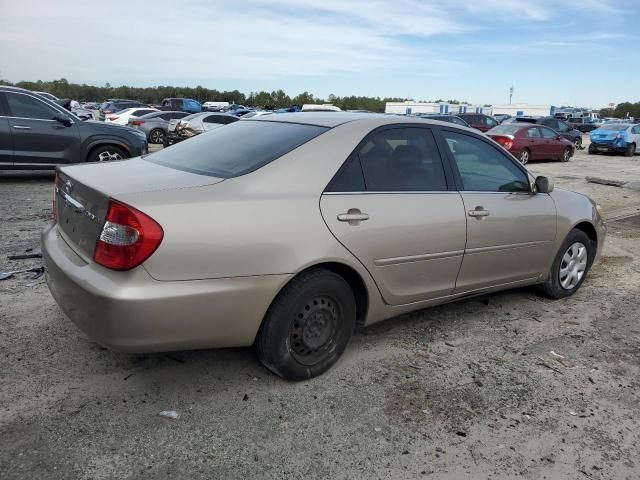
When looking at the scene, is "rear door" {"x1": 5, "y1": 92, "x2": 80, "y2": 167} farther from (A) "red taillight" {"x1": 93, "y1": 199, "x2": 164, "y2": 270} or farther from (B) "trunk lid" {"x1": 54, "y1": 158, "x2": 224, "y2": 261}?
(A) "red taillight" {"x1": 93, "y1": 199, "x2": 164, "y2": 270}

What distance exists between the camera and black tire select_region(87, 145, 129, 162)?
9977mm

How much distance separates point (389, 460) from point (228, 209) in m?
1.46

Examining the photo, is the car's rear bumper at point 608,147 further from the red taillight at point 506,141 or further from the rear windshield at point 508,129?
the red taillight at point 506,141

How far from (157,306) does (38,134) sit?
8279 mm

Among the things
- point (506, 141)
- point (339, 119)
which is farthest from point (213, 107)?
point (339, 119)

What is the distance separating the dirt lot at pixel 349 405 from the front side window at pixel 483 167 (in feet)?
3.56

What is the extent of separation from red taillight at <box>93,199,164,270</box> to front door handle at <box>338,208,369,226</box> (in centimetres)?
106

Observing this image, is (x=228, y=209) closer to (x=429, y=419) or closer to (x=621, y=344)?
(x=429, y=419)

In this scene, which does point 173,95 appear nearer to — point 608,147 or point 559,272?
point 608,147

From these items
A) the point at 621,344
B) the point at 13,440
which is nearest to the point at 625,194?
the point at 621,344

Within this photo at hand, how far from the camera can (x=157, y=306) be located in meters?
2.63

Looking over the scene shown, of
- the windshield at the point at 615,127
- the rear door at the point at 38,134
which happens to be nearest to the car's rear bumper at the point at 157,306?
the rear door at the point at 38,134

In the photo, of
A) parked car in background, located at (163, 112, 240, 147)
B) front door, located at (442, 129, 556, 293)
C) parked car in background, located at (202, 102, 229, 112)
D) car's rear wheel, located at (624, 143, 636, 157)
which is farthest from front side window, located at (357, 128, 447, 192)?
parked car in background, located at (202, 102, 229, 112)

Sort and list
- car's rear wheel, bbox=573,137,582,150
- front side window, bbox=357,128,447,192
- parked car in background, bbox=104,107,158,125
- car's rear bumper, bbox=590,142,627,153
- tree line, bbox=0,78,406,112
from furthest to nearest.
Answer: tree line, bbox=0,78,406,112 < car's rear wheel, bbox=573,137,582,150 < car's rear bumper, bbox=590,142,627,153 < parked car in background, bbox=104,107,158,125 < front side window, bbox=357,128,447,192
